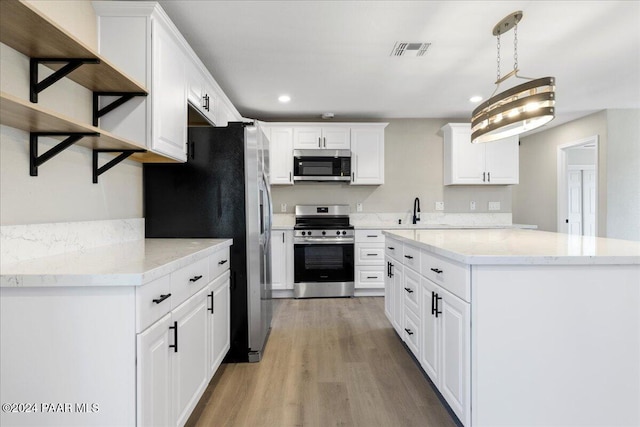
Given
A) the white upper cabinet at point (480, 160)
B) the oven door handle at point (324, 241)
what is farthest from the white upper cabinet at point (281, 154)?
the white upper cabinet at point (480, 160)

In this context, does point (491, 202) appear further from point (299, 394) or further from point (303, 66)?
point (299, 394)

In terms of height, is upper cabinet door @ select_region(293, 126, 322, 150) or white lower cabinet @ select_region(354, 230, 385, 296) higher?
upper cabinet door @ select_region(293, 126, 322, 150)

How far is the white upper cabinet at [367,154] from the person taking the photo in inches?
177

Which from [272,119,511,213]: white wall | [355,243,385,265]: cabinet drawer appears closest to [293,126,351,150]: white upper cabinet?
[272,119,511,213]: white wall

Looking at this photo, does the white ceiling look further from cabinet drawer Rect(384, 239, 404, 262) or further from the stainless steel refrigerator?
cabinet drawer Rect(384, 239, 404, 262)

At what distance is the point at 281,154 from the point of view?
176 inches

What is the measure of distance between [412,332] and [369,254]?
2.02 m

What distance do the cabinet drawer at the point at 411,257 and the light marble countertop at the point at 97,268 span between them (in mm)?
1351

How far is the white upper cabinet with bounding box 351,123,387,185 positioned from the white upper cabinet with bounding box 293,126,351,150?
0.19 meters

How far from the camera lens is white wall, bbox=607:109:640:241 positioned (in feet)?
14.1

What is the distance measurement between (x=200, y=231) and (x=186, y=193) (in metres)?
0.29

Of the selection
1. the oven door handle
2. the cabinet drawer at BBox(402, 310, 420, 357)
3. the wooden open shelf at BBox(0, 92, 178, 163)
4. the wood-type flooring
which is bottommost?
the wood-type flooring

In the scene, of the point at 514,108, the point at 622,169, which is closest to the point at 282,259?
the point at 514,108

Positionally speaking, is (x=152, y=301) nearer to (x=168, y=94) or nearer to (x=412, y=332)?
(x=168, y=94)
